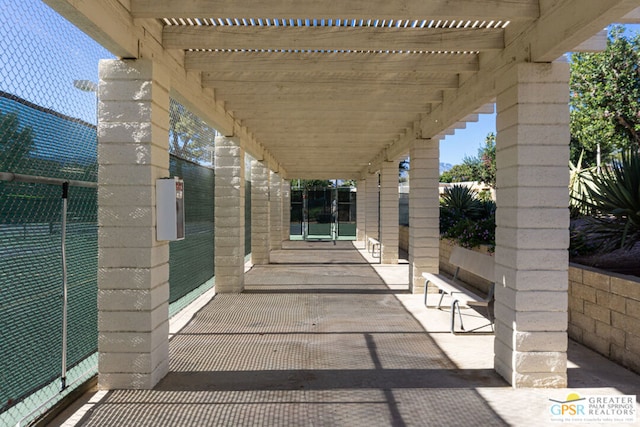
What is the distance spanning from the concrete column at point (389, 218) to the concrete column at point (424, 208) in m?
4.49

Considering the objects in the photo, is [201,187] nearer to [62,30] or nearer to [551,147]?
[62,30]

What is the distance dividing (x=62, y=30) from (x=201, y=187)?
5140 millimetres

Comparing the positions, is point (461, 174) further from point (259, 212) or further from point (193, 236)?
point (193, 236)

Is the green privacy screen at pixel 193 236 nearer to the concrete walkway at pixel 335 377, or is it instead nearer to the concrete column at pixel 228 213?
the concrete column at pixel 228 213

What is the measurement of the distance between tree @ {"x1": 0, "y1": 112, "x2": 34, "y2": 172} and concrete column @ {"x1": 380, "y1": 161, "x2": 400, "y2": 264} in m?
10.7

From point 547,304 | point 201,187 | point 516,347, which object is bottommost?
point 516,347

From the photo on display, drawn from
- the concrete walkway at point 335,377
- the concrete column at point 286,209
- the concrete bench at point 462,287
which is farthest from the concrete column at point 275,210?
the concrete bench at point 462,287

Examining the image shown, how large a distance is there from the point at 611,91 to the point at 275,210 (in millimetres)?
11359

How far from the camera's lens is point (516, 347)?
443 centimetres

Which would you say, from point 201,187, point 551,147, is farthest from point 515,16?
point 201,187

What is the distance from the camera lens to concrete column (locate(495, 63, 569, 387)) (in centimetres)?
443

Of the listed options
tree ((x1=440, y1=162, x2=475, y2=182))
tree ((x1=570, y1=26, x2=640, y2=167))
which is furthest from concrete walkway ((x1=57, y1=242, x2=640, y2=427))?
tree ((x1=440, y1=162, x2=475, y2=182))

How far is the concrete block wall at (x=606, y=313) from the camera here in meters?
4.66

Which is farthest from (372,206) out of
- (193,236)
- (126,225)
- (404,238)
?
(126,225)
